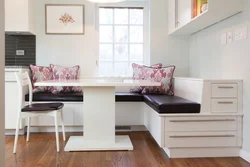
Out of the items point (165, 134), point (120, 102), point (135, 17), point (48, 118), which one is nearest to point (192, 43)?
point (135, 17)

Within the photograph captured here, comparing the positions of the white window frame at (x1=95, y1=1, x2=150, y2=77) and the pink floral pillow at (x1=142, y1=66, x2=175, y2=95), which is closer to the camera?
the pink floral pillow at (x1=142, y1=66, x2=175, y2=95)

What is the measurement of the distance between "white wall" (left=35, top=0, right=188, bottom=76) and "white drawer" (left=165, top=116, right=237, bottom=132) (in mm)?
1548

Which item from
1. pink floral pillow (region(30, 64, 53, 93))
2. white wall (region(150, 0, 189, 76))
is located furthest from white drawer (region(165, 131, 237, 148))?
pink floral pillow (region(30, 64, 53, 93))

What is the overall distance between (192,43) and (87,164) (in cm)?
237

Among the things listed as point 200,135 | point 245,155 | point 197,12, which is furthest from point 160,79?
point 245,155

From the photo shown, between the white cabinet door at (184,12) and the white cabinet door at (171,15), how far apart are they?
143 millimetres

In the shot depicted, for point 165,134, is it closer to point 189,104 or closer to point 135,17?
point 189,104

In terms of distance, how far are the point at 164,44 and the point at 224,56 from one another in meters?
1.27

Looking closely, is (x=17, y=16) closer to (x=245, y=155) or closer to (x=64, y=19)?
(x=64, y=19)

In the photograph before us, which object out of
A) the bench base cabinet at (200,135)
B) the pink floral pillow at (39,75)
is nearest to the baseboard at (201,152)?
the bench base cabinet at (200,135)

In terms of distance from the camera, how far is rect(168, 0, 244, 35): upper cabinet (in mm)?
2232

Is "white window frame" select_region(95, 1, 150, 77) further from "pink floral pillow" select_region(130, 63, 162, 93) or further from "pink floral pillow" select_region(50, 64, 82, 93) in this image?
"pink floral pillow" select_region(50, 64, 82, 93)

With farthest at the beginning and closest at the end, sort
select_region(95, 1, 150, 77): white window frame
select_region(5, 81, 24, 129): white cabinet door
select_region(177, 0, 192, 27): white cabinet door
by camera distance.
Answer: select_region(95, 1, 150, 77): white window frame → select_region(5, 81, 24, 129): white cabinet door → select_region(177, 0, 192, 27): white cabinet door

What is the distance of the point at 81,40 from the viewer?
3.73m
